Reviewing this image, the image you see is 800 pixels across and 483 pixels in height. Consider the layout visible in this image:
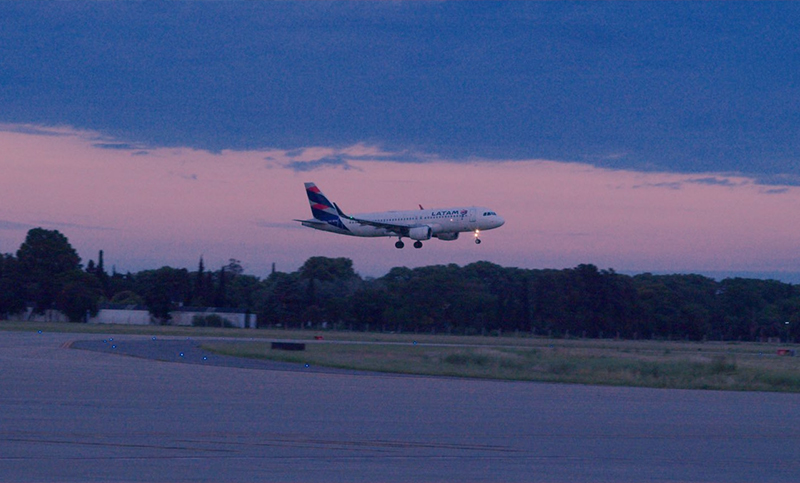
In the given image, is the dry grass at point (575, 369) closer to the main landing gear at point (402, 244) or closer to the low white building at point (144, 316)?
the main landing gear at point (402, 244)

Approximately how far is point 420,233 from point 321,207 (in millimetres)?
9922

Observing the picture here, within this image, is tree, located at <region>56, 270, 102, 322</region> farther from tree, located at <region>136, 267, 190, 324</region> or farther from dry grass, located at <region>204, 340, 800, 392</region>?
dry grass, located at <region>204, 340, 800, 392</region>

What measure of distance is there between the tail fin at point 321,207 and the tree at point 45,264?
43.5 metres

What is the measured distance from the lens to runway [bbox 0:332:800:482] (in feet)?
39.9

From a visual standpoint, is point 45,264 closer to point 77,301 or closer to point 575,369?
point 77,301

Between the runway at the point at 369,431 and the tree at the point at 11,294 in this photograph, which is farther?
the tree at the point at 11,294

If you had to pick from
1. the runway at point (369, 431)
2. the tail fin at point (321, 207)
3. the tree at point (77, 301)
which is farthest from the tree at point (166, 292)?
the runway at point (369, 431)

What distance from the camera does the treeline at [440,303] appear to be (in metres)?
104

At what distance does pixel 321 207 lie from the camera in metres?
68.4

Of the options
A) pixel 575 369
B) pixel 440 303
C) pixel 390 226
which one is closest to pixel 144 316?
pixel 440 303

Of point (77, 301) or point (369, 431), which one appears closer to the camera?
point (369, 431)

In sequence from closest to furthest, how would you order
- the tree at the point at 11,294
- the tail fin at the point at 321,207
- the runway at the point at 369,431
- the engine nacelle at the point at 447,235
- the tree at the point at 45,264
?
the runway at the point at 369,431, the engine nacelle at the point at 447,235, the tail fin at the point at 321,207, the tree at the point at 11,294, the tree at the point at 45,264

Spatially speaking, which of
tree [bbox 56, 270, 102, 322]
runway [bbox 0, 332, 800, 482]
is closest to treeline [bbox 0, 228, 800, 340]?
tree [bbox 56, 270, 102, 322]

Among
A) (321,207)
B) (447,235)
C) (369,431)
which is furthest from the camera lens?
(321,207)
